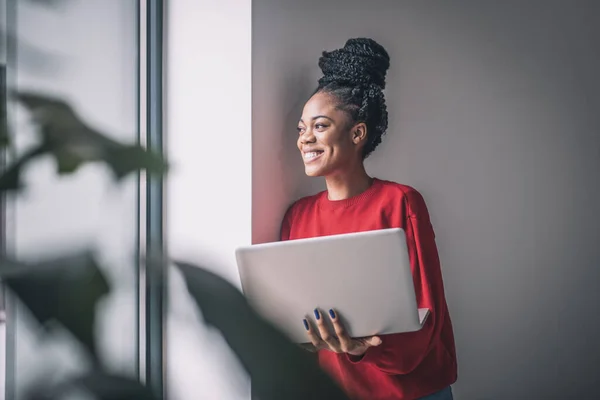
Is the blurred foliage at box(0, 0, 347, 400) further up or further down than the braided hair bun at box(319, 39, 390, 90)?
further down

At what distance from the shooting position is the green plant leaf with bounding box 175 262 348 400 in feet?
0.70

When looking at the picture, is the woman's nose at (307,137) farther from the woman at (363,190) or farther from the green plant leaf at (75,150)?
the green plant leaf at (75,150)

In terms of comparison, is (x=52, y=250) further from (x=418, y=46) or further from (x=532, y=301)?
(x=532, y=301)

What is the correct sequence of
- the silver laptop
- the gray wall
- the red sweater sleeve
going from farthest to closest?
1. the gray wall
2. the red sweater sleeve
3. the silver laptop

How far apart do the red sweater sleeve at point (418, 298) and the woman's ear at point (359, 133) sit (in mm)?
182

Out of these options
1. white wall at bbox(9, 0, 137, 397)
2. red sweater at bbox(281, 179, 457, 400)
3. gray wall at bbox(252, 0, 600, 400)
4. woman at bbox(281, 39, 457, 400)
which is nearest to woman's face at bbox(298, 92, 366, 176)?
woman at bbox(281, 39, 457, 400)

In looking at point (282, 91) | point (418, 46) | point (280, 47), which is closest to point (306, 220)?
point (282, 91)

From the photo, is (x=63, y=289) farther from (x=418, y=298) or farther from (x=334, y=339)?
(x=418, y=298)

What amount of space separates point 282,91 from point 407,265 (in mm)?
687

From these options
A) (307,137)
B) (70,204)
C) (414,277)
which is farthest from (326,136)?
(70,204)

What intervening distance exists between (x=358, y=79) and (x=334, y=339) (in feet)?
2.16

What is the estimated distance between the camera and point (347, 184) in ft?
5.55

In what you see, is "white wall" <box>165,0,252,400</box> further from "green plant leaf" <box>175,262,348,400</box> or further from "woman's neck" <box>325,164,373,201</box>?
"woman's neck" <box>325,164,373,201</box>

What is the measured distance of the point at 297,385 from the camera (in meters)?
0.22
